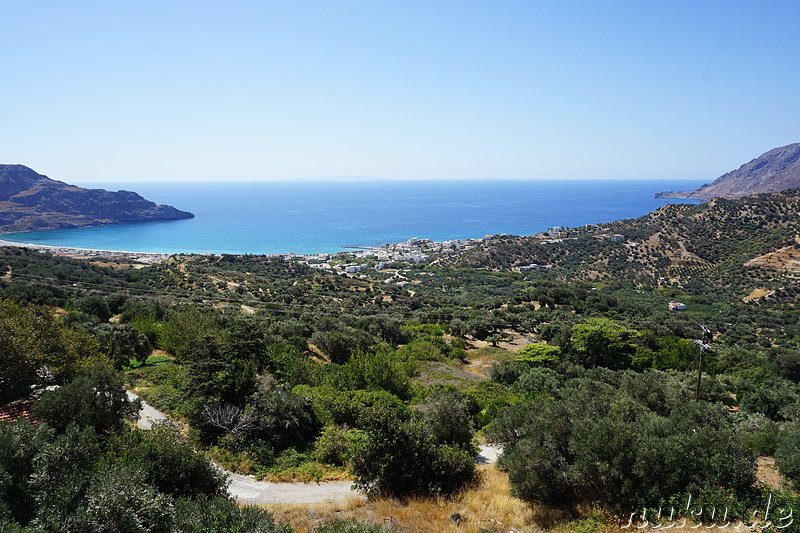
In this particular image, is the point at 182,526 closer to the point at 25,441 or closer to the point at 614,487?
the point at 25,441

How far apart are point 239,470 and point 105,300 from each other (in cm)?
2380

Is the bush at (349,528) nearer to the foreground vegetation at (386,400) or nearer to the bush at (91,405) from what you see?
the foreground vegetation at (386,400)

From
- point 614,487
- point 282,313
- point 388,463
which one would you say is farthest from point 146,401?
point 282,313

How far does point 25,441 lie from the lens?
7.49 meters

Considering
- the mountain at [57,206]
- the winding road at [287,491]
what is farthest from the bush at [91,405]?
the mountain at [57,206]

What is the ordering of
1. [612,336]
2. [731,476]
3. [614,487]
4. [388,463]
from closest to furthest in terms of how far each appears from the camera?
1. [731,476]
2. [614,487]
3. [388,463]
4. [612,336]

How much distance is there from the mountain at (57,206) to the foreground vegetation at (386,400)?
12029 cm

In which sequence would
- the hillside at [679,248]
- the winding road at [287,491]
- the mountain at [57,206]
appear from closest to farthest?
the winding road at [287,491] → the hillside at [679,248] → the mountain at [57,206]

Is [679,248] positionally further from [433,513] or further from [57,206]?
[57,206]

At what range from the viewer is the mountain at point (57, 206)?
134 metres

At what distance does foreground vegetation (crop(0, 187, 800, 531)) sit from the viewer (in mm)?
7523

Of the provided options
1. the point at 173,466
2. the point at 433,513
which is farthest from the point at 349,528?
the point at 173,466

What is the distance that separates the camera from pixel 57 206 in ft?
481

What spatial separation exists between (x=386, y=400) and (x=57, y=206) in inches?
7092
